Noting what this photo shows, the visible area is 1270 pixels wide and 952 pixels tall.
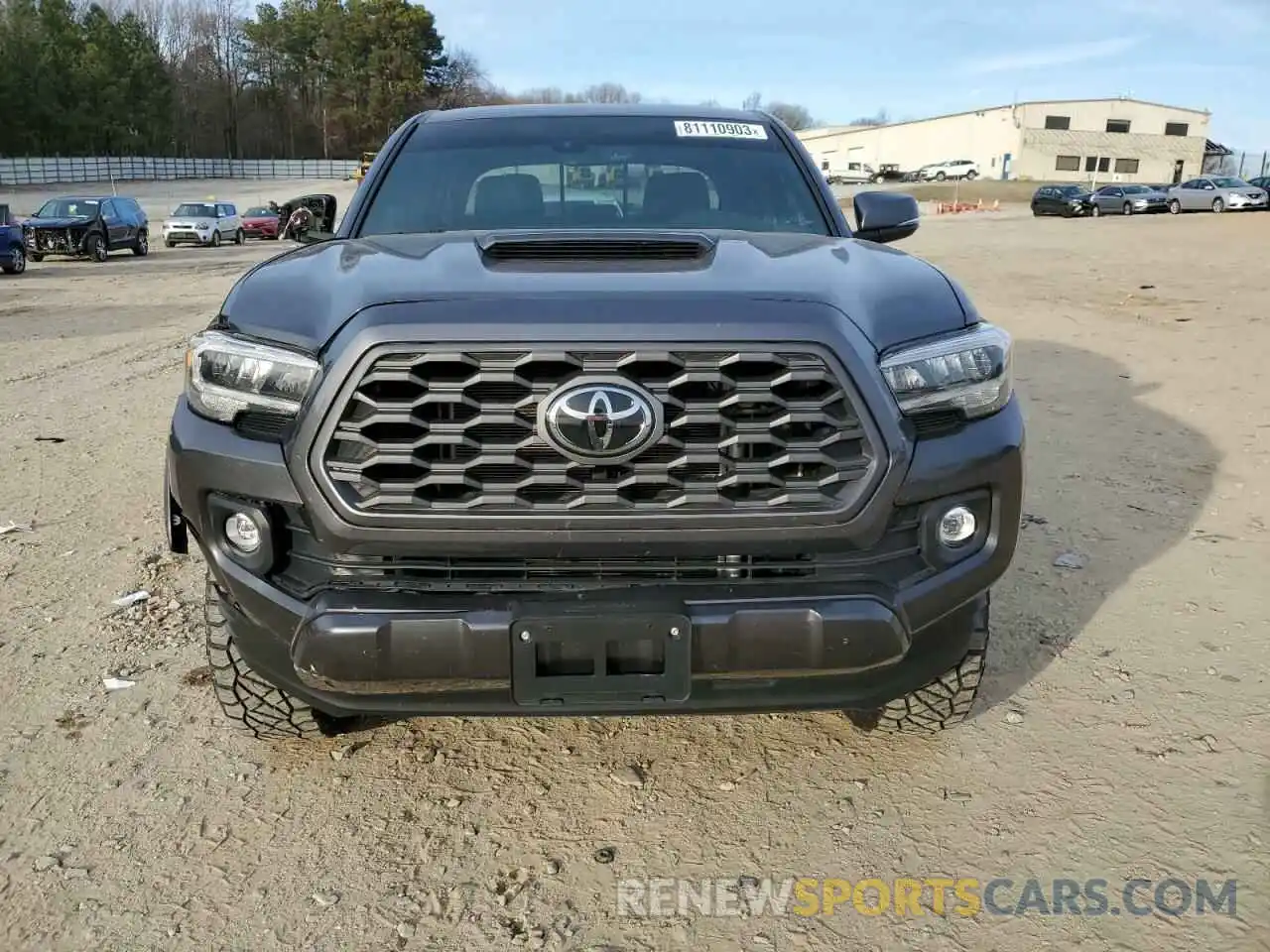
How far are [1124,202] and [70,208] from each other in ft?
A: 127

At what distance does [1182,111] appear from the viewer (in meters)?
83.8

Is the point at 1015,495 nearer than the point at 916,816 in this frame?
Yes

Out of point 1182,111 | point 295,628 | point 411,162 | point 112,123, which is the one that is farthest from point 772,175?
point 1182,111

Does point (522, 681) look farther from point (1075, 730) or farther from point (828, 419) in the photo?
point (1075, 730)

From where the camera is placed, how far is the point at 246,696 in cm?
274

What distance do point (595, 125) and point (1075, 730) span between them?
2.71 metres

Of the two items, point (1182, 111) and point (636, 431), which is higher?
point (1182, 111)

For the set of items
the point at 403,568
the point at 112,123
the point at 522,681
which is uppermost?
the point at 112,123

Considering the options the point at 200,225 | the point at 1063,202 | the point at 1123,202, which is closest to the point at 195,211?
the point at 200,225

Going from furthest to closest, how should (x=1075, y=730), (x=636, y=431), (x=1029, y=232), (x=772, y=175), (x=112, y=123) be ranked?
(x=112, y=123), (x=1029, y=232), (x=772, y=175), (x=1075, y=730), (x=636, y=431)

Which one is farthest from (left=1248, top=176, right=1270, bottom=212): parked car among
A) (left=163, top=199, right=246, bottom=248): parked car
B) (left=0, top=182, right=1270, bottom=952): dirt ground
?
(left=0, top=182, right=1270, bottom=952): dirt ground

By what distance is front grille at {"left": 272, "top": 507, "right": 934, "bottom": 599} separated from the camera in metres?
2.25

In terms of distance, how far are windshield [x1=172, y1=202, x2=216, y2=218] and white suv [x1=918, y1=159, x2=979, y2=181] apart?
60148 millimetres

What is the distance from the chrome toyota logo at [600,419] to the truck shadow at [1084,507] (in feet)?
5.61
